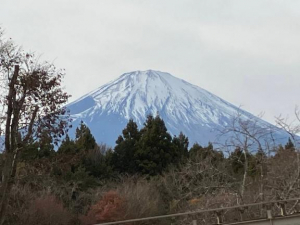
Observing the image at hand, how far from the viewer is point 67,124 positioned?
1249 cm

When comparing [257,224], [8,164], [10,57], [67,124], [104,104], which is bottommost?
[257,224]

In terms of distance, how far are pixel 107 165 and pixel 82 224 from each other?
14837mm

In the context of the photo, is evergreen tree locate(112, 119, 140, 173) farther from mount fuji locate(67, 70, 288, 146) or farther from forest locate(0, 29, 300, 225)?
mount fuji locate(67, 70, 288, 146)

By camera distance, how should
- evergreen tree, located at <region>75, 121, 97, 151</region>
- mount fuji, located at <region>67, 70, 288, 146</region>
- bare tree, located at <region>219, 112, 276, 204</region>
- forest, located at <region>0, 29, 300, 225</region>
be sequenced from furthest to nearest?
mount fuji, located at <region>67, 70, 288, 146</region> < evergreen tree, located at <region>75, 121, 97, 151</region> < bare tree, located at <region>219, 112, 276, 204</region> < forest, located at <region>0, 29, 300, 225</region>

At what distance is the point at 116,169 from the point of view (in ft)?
158

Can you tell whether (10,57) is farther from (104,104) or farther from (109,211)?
(104,104)

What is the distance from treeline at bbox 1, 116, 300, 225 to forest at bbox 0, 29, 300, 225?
0.16 feet

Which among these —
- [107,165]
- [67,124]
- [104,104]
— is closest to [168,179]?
[107,165]

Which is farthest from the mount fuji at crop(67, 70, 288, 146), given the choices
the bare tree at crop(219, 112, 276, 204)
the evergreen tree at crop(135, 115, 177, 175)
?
the bare tree at crop(219, 112, 276, 204)

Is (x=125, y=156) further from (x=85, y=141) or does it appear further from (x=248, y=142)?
(x=248, y=142)

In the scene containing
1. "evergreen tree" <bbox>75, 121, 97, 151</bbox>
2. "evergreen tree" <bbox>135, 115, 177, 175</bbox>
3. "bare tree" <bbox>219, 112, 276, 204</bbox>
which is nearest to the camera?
"bare tree" <bbox>219, 112, 276, 204</bbox>

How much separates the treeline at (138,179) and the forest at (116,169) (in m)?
0.05

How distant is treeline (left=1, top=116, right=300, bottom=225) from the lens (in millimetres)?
15922

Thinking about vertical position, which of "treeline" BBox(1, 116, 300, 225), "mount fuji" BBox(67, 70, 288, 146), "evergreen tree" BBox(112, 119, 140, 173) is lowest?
"treeline" BBox(1, 116, 300, 225)
